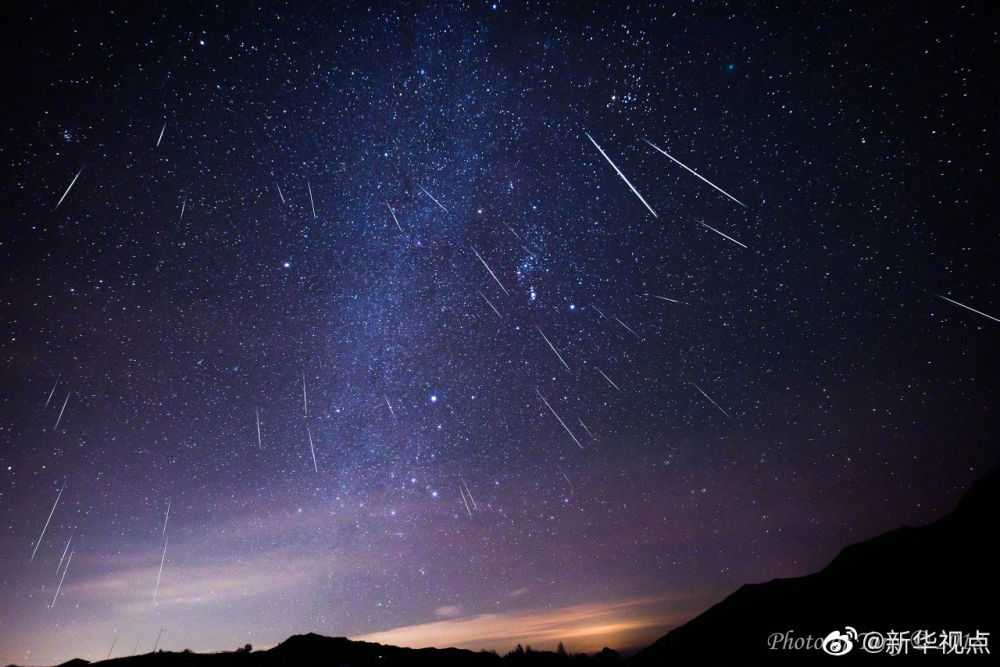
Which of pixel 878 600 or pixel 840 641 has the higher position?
pixel 878 600

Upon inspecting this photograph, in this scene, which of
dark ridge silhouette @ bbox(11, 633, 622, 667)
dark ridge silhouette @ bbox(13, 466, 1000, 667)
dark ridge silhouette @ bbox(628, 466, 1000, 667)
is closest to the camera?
dark ridge silhouette @ bbox(628, 466, 1000, 667)

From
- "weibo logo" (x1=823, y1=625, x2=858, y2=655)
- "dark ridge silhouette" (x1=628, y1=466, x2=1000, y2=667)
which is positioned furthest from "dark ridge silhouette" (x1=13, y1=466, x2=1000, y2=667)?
"weibo logo" (x1=823, y1=625, x2=858, y2=655)

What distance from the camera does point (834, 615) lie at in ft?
29.9

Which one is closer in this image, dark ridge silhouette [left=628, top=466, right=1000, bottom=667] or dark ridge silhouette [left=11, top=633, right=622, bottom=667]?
dark ridge silhouette [left=628, top=466, right=1000, bottom=667]

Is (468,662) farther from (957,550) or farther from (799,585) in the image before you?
(957,550)

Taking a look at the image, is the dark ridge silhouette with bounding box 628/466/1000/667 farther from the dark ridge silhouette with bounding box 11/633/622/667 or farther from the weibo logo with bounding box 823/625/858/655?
the dark ridge silhouette with bounding box 11/633/622/667

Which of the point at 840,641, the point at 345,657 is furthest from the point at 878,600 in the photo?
the point at 345,657

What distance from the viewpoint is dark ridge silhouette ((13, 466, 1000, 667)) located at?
26.1 feet

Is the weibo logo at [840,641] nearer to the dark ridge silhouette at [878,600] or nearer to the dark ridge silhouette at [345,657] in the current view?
the dark ridge silhouette at [878,600]

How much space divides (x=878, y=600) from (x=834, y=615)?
98 cm

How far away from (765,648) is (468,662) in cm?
698

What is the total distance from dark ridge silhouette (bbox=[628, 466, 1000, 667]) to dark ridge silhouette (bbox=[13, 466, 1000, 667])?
0.06 ft

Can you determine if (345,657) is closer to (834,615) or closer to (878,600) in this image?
(834,615)

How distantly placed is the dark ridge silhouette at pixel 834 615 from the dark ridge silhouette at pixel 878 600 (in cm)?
2
